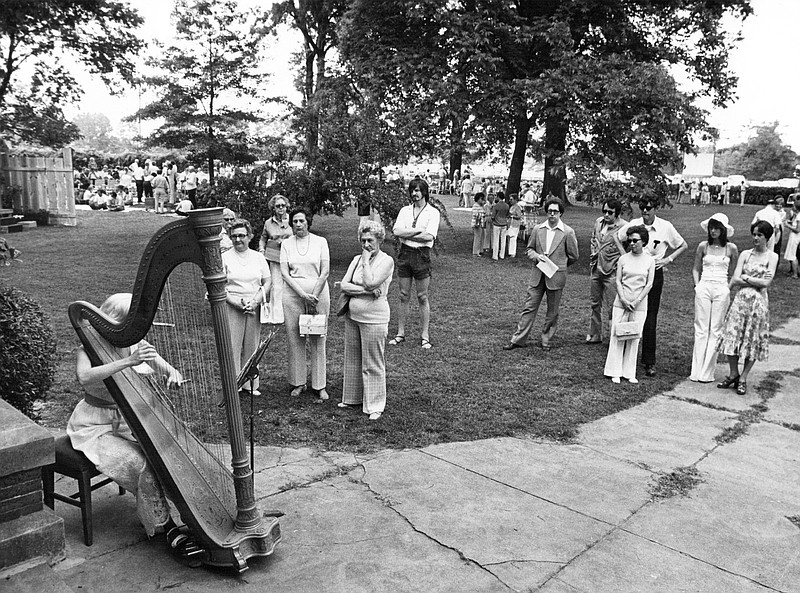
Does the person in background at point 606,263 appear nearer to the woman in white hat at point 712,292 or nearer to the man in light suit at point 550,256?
the man in light suit at point 550,256

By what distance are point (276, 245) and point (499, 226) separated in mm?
10533


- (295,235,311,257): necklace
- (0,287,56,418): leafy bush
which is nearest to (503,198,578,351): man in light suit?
(295,235,311,257): necklace

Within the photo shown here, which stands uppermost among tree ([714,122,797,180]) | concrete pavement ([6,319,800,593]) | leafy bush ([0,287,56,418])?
tree ([714,122,797,180])

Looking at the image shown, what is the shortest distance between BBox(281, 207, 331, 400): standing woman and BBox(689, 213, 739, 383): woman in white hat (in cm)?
438

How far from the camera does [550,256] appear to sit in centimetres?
908

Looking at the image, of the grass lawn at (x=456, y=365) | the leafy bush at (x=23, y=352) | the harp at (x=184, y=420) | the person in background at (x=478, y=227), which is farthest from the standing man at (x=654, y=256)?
the person in background at (x=478, y=227)

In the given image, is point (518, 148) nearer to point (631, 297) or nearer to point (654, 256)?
point (654, 256)

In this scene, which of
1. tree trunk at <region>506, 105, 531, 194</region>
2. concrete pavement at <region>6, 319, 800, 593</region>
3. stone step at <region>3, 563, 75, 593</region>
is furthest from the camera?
tree trunk at <region>506, 105, 531, 194</region>

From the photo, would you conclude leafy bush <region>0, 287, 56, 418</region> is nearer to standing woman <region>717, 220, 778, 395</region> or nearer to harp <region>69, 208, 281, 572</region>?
harp <region>69, 208, 281, 572</region>

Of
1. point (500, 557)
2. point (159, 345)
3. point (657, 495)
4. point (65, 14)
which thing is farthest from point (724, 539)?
point (65, 14)

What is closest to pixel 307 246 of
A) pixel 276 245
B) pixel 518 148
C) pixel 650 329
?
pixel 276 245

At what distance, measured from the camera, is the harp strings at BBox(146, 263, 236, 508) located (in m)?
4.02

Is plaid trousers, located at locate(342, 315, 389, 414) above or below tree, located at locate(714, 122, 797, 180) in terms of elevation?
below

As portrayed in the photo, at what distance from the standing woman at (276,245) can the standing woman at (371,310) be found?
1.00m
